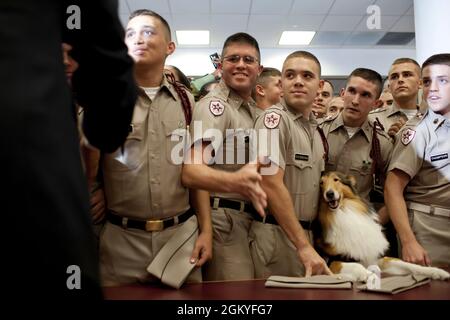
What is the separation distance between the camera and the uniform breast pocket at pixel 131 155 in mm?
1937

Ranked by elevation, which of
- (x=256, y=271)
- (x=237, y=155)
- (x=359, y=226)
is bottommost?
(x=256, y=271)

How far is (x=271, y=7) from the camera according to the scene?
262 inches

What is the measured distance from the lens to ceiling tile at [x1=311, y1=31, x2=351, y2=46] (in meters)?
7.95

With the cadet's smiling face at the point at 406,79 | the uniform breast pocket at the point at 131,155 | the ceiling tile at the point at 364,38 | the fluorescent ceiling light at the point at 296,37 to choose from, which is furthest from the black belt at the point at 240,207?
the ceiling tile at the point at 364,38

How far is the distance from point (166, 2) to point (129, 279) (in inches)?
213

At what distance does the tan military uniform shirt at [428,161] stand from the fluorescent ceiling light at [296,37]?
572 cm

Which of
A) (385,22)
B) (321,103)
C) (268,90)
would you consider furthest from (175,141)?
(385,22)

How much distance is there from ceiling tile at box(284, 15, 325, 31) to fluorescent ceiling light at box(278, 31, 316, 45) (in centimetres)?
25

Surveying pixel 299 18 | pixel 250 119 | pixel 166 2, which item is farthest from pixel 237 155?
pixel 299 18

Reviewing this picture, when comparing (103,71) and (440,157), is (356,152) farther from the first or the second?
(103,71)

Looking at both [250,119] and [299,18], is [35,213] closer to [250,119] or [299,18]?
[250,119]

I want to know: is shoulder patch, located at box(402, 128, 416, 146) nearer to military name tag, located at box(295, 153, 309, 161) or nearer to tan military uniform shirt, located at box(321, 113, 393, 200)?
tan military uniform shirt, located at box(321, 113, 393, 200)

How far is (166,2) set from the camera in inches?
256
